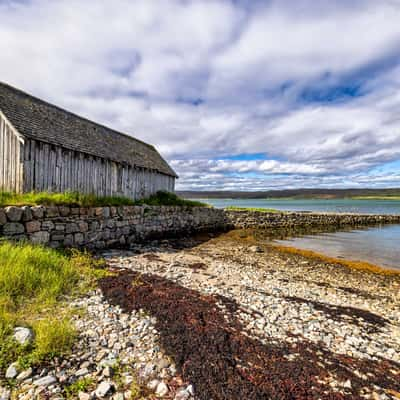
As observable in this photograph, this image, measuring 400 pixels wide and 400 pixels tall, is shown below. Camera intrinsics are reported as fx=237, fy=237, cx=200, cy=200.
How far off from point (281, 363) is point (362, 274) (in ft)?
30.6

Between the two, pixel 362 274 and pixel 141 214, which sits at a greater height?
pixel 141 214

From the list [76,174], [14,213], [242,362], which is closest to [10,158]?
[76,174]

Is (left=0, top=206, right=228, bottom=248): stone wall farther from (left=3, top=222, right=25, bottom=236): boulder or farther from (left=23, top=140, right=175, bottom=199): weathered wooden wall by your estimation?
(left=23, top=140, right=175, bottom=199): weathered wooden wall

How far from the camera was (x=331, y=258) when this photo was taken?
1341 cm

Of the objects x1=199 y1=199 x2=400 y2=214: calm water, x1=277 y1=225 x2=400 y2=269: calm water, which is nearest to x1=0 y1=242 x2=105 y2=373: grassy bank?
x1=277 y1=225 x2=400 y2=269: calm water

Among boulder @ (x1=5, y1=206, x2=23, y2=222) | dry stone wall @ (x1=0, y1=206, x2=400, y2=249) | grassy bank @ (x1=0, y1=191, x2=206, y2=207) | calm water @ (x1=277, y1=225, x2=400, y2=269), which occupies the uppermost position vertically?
grassy bank @ (x1=0, y1=191, x2=206, y2=207)

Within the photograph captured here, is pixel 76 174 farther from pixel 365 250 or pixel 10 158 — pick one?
pixel 365 250

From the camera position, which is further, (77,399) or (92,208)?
(92,208)

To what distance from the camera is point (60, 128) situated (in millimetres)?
12344

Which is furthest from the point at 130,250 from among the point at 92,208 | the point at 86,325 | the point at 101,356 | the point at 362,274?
the point at 362,274

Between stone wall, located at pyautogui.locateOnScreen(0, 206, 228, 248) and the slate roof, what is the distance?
368 centimetres

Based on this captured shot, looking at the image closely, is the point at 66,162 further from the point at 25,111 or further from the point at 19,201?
the point at 19,201

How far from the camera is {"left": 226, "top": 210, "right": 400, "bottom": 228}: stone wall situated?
2531 cm

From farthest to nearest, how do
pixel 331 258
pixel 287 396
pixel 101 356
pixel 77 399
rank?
1. pixel 331 258
2. pixel 101 356
3. pixel 287 396
4. pixel 77 399
